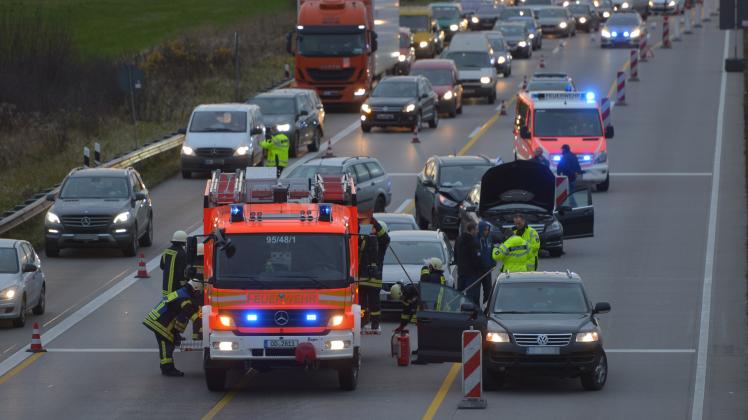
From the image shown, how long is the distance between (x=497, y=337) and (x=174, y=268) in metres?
5.01

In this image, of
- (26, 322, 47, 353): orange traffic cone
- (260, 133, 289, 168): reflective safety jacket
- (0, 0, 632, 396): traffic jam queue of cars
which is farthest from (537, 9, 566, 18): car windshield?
(26, 322, 47, 353): orange traffic cone

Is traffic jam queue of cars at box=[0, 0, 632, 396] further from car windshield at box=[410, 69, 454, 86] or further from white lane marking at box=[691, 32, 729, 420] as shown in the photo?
white lane marking at box=[691, 32, 729, 420]

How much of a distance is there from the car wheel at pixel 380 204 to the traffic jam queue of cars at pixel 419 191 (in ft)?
0.07

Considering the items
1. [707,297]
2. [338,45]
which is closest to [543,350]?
[707,297]

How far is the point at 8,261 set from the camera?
88.5 feet

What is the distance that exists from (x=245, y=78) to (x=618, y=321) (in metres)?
40.3

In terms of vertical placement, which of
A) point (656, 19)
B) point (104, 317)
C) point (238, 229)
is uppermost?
point (238, 229)

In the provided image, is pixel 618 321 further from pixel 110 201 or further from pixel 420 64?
pixel 420 64

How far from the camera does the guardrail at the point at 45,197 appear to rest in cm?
3462

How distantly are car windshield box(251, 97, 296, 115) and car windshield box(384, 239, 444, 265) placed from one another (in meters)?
19.8

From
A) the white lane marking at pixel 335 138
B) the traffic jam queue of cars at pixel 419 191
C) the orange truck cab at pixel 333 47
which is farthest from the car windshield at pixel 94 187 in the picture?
the orange truck cab at pixel 333 47

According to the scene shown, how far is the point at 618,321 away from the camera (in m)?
26.7

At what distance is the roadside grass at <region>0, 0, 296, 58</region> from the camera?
8512cm

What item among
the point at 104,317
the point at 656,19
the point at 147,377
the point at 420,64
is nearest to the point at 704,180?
the point at 420,64
